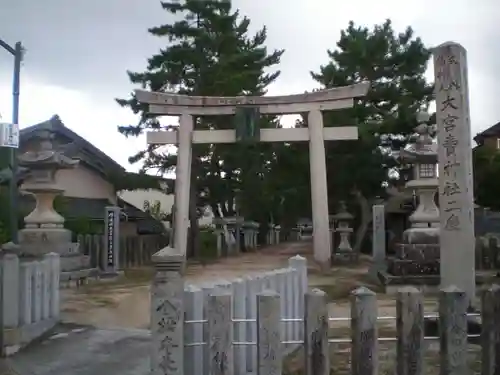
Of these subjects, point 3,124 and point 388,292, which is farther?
point 388,292

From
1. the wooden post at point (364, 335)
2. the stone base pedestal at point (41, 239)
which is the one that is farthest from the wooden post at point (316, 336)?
the stone base pedestal at point (41, 239)

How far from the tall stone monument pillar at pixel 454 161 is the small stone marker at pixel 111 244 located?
11530 mm

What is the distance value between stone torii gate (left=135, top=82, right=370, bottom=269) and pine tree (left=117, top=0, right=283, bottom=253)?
3.36 meters

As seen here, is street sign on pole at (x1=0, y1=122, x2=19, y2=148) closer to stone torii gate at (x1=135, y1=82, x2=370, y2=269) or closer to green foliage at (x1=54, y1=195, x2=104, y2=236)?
stone torii gate at (x1=135, y1=82, x2=370, y2=269)

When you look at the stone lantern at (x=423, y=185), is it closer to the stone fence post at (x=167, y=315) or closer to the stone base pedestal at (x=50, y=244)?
the stone base pedestal at (x=50, y=244)

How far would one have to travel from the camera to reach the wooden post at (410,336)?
17.1 ft

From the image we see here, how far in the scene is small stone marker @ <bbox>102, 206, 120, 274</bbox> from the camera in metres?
18.6

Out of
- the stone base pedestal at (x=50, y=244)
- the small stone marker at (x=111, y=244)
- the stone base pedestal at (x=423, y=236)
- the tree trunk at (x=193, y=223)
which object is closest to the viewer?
the stone base pedestal at (x=423, y=236)

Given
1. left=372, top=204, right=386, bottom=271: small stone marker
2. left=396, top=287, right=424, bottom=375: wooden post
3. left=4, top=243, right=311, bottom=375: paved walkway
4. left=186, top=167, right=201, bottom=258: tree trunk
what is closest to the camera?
left=396, top=287, right=424, bottom=375: wooden post

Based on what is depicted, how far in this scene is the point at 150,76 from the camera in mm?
24250

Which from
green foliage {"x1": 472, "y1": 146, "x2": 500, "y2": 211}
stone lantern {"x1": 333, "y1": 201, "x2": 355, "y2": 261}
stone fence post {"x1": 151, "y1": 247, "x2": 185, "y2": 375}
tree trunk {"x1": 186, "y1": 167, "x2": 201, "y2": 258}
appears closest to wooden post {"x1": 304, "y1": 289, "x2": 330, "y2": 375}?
stone fence post {"x1": 151, "y1": 247, "x2": 185, "y2": 375}

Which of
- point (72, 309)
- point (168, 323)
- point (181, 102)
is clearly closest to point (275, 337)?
point (168, 323)

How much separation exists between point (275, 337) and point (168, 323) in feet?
2.95

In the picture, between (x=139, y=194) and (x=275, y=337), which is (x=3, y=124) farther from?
(x=139, y=194)
